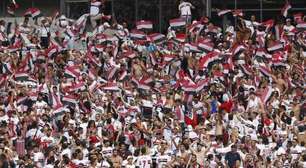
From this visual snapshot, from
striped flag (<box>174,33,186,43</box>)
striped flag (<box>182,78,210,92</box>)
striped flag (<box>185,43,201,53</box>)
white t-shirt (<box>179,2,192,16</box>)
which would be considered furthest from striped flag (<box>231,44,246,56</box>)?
white t-shirt (<box>179,2,192,16</box>)

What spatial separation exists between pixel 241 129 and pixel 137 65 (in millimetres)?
7176

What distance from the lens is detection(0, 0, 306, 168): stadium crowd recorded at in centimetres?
3469

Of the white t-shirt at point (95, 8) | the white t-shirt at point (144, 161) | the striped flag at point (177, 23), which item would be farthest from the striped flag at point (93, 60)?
the white t-shirt at point (144, 161)

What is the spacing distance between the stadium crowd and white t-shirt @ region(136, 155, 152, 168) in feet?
0.13

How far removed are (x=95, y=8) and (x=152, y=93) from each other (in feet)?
32.6

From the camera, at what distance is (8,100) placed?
39125mm

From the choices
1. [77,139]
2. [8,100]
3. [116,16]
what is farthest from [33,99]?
[116,16]

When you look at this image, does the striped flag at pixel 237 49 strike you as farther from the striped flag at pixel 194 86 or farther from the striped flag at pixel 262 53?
the striped flag at pixel 194 86

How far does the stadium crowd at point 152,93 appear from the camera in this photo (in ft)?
114

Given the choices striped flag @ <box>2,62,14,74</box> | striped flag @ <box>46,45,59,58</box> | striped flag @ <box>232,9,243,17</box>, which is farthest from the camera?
striped flag @ <box>232,9,243,17</box>

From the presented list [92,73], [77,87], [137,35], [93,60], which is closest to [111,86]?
[77,87]

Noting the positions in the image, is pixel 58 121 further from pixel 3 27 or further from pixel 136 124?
pixel 3 27

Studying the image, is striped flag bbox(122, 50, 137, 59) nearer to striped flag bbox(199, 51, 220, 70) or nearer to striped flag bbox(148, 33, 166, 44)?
striped flag bbox(148, 33, 166, 44)

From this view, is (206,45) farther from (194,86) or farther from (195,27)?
(194,86)
